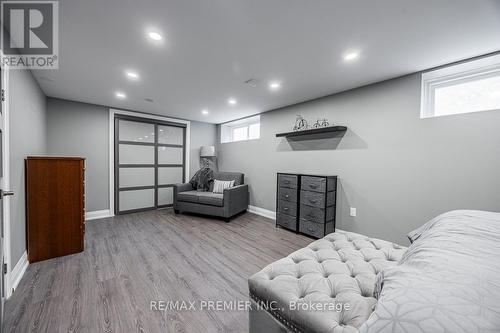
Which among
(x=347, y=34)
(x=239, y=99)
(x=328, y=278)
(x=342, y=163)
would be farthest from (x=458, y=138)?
(x=239, y=99)

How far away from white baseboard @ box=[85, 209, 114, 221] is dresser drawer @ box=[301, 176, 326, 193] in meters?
3.94

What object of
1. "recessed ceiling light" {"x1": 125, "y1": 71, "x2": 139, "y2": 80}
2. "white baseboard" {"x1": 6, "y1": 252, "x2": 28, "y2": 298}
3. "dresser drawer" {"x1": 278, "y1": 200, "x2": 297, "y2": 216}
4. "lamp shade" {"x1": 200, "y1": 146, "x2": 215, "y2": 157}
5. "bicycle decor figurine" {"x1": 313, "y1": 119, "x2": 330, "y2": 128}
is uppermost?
"recessed ceiling light" {"x1": 125, "y1": 71, "x2": 139, "y2": 80}

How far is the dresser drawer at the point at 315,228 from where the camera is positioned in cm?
291

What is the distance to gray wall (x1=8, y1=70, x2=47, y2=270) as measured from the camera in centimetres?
182

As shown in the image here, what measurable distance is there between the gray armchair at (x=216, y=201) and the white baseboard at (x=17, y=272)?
2.29 m

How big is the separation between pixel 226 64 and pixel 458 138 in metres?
2.66

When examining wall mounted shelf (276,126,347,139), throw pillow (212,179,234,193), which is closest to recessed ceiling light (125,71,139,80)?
wall mounted shelf (276,126,347,139)

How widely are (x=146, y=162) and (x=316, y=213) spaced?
386 cm

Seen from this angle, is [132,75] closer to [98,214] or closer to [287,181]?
[287,181]

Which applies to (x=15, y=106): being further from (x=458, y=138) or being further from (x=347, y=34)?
(x=458, y=138)

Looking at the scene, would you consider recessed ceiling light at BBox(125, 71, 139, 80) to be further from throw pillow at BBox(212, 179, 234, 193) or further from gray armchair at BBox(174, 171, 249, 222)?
throw pillow at BBox(212, 179, 234, 193)

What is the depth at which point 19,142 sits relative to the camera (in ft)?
6.57

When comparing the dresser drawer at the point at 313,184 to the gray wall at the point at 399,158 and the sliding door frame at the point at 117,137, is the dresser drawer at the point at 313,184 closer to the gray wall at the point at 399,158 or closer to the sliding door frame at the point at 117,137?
the gray wall at the point at 399,158

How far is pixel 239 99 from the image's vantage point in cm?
348
